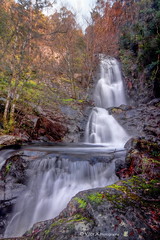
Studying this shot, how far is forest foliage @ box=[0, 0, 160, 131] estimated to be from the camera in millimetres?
6891

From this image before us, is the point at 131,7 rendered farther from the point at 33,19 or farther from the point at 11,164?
the point at 11,164

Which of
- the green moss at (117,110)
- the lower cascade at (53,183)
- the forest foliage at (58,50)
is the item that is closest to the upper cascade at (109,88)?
the forest foliage at (58,50)

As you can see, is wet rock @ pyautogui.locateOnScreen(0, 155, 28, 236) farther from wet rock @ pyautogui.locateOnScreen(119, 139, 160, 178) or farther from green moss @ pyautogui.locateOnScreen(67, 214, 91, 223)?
wet rock @ pyautogui.locateOnScreen(119, 139, 160, 178)

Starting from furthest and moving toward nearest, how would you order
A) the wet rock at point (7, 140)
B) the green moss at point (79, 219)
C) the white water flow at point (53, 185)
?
1. the wet rock at point (7, 140)
2. the white water flow at point (53, 185)
3. the green moss at point (79, 219)

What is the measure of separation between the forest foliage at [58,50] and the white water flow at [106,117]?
→ 1.73 meters

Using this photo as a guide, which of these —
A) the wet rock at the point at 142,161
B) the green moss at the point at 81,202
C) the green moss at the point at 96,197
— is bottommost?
the green moss at the point at 81,202

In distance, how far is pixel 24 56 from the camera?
6914 mm

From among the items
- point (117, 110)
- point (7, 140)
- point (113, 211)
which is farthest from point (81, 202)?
point (117, 110)

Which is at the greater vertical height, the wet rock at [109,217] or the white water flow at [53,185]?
the wet rock at [109,217]

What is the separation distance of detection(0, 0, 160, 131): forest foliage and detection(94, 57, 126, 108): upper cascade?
57.7 inches

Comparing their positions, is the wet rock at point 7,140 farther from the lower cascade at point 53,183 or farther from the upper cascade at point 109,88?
the upper cascade at point 109,88

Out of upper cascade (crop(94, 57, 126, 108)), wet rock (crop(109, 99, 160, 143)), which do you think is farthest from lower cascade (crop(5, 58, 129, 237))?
upper cascade (crop(94, 57, 126, 108))

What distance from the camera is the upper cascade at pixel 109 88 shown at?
49.0 feet

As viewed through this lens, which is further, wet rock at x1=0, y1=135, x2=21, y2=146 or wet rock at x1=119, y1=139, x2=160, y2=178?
wet rock at x1=0, y1=135, x2=21, y2=146
